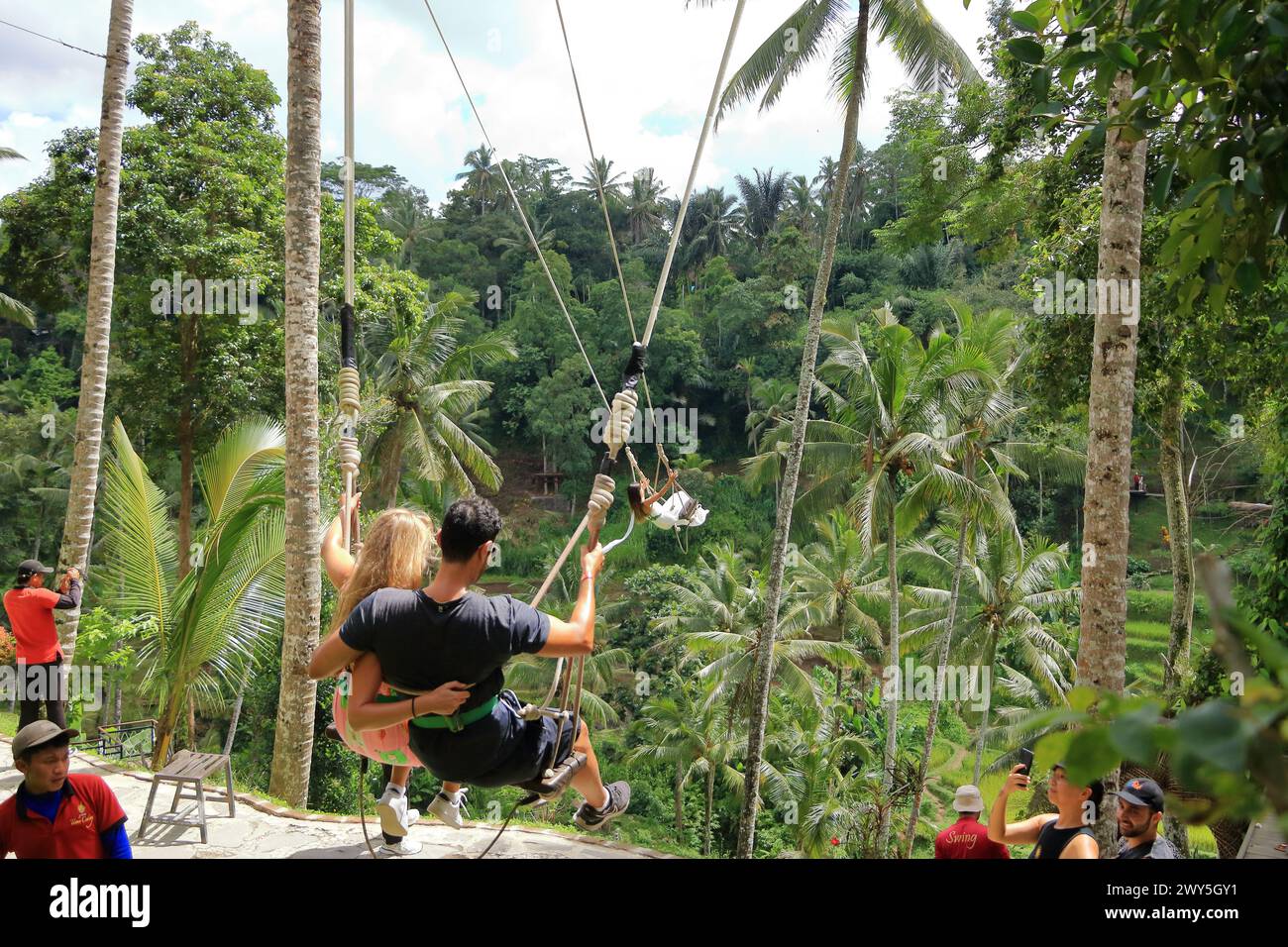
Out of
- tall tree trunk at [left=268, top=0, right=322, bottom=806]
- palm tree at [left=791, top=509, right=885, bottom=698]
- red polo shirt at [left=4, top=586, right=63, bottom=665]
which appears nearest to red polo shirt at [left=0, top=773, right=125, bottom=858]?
red polo shirt at [left=4, top=586, right=63, bottom=665]

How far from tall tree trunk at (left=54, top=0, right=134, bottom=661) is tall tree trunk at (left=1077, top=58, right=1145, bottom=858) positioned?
7.73 m

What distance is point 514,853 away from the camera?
5109 millimetres

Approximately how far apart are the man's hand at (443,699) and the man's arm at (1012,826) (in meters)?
1.84

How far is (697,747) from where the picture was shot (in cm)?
2264

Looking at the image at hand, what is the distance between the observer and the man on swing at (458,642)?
9.40 ft

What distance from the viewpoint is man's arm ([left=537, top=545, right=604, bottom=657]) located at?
2.95m

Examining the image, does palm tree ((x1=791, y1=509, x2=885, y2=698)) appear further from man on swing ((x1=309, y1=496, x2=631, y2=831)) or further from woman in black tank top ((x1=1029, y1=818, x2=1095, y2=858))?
man on swing ((x1=309, y1=496, x2=631, y2=831))

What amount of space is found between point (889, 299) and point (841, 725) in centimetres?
2037

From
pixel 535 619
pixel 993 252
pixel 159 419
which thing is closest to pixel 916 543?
pixel 993 252

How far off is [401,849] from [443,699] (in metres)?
2.31

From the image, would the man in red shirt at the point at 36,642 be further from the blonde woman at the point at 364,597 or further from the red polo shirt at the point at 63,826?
the red polo shirt at the point at 63,826

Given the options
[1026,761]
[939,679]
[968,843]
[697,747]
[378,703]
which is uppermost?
[378,703]

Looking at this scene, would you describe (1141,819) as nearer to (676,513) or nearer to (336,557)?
(676,513)

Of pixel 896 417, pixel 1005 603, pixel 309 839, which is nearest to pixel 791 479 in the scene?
pixel 896 417
